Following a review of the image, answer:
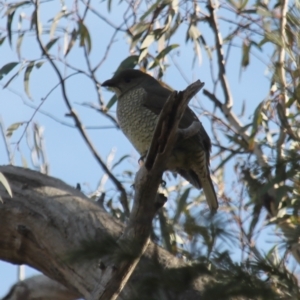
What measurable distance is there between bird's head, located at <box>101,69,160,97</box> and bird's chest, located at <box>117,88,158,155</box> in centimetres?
22

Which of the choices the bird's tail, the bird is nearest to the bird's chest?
the bird

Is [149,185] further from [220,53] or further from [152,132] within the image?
[220,53]

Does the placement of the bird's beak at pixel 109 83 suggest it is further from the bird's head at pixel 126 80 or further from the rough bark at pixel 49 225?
the rough bark at pixel 49 225

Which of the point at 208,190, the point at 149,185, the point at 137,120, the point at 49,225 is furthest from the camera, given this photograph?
the point at 137,120

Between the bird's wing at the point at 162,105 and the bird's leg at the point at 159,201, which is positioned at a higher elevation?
the bird's wing at the point at 162,105

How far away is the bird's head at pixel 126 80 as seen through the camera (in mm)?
4699

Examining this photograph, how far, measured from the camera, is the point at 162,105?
162 inches

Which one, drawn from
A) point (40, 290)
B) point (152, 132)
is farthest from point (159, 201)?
point (40, 290)

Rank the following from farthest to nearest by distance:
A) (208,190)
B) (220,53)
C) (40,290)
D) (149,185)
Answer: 1. (220,53)
2. (208,190)
3. (40,290)
4. (149,185)

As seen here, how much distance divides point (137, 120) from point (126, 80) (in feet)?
2.21

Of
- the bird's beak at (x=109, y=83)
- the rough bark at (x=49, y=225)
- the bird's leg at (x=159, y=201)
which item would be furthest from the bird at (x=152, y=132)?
the bird's leg at (x=159, y=201)

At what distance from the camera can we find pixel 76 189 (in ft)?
12.0

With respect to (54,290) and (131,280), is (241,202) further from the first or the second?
(131,280)

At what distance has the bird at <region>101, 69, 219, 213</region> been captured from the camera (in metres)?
3.90
